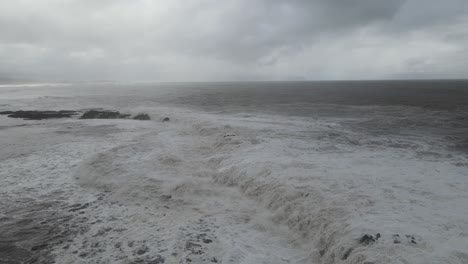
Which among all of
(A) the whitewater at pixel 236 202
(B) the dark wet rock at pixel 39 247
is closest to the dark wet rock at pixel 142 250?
(A) the whitewater at pixel 236 202

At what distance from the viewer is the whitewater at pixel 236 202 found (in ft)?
25.5

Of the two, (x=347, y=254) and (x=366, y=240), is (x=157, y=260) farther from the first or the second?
(x=366, y=240)

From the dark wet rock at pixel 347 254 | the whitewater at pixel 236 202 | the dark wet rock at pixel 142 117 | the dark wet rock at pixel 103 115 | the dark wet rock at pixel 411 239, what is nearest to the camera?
the dark wet rock at pixel 347 254

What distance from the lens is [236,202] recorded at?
36.6 feet

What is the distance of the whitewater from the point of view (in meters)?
7.77

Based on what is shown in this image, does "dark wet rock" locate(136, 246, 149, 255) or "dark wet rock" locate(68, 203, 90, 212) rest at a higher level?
"dark wet rock" locate(68, 203, 90, 212)

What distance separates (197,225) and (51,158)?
1172 centimetres

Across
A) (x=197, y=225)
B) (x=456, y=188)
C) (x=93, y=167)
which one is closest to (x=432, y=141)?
(x=456, y=188)

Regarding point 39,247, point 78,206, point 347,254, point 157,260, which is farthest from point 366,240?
point 78,206

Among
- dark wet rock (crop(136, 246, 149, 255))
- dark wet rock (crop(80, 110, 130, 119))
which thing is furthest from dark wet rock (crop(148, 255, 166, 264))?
dark wet rock (crop(80, 110, 130, 119))

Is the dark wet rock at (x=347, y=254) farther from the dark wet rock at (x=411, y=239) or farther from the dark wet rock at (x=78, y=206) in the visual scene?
the dark wet rock at (x=78, y=206)

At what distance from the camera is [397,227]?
827cm

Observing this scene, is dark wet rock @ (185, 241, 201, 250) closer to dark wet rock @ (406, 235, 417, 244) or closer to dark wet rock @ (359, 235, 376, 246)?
dark wet rock @ (359, 235, 376, 246)

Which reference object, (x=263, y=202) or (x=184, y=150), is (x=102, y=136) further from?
(x=263, y=202)
